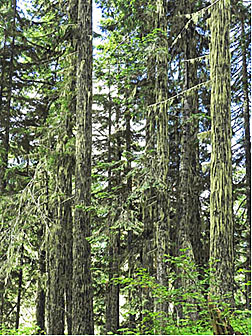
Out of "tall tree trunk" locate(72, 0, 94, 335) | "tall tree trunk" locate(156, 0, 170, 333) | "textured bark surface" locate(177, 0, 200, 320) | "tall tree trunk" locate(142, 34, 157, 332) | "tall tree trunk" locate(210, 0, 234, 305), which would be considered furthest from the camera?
"textured bark surface" locate(177, 0, 200, 320)

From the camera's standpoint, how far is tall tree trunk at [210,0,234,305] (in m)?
6.96

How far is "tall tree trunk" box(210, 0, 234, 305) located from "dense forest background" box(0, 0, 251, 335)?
2cm

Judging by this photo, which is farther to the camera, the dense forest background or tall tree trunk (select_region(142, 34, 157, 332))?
tall tree trunk (select_region(142, 34, 157, 332))

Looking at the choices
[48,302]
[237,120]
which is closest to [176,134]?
[237,120]

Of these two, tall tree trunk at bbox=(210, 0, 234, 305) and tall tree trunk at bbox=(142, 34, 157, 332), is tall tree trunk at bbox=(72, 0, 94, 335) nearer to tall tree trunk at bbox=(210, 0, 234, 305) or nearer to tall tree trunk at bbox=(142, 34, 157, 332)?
tall tree trunk at bbox=(142, 34, 157, 332)

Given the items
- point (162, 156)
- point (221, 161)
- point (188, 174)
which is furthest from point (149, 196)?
point (221, 161)

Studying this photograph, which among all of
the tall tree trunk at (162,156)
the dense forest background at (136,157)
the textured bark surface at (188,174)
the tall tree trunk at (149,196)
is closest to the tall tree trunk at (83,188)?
the dense forest background at (136,157)

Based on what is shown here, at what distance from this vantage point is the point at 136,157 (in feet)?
31.4

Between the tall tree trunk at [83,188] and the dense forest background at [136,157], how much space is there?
25 millimetres

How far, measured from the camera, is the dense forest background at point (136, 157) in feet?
25.3

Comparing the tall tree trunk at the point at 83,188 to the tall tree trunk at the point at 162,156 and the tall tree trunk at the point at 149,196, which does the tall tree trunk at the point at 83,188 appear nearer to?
the tall tree trunk at the point at 149,196

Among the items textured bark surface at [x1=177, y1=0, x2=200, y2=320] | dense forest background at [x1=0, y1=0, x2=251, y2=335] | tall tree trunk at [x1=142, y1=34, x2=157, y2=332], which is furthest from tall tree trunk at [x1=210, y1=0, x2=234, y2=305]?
textured bark surface at [x1=177, y1=0, x2=200, y2=320]

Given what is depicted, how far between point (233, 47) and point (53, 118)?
6.34 m

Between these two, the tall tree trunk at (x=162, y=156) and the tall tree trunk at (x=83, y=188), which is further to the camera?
the tall tree trunk at (x=83, y=188)
